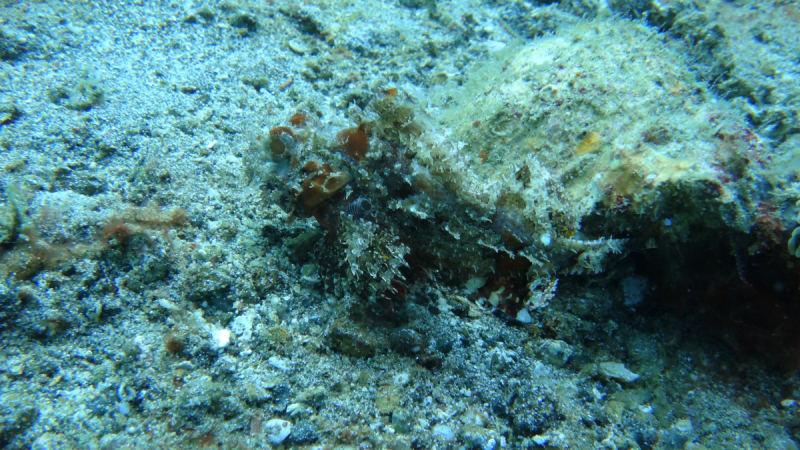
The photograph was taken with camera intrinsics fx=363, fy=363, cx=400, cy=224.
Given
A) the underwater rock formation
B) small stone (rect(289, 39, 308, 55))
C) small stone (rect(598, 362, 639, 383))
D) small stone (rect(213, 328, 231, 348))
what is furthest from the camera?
small stone (rect(289, 39, 308, 55))

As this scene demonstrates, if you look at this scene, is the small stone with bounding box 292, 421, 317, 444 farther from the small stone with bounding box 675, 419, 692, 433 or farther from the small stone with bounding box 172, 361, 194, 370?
the small stone with bounding box 675, 419, 692, 433

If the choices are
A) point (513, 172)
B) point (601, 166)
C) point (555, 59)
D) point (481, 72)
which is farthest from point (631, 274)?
point (481, 72)

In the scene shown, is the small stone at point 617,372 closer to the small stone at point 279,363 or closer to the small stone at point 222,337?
the small stone at point 279,363

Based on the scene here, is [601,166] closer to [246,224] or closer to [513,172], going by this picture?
[513,172]

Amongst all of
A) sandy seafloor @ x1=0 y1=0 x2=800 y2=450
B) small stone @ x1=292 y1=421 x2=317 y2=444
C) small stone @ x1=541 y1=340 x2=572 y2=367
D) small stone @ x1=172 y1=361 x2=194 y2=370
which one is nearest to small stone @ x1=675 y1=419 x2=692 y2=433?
sandy seafloor @ x1=0 y1=0 x2=800 y2=450

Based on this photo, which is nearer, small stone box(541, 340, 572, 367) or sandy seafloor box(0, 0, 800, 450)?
sandy seafloor box(0, 0, 800, 450)

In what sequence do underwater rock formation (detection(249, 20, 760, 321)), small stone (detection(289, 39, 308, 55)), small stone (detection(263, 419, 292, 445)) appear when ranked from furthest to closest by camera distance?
1. small stone (detection(289, 39, 308, 55))
2. underwater rock formation (detection(249, 20, 760, 321))
3. small stone (detection(263, 419, 292, 445))
